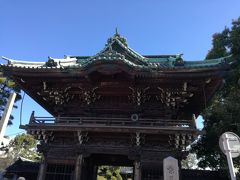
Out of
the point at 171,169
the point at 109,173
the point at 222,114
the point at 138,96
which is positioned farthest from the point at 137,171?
the point at 109,173

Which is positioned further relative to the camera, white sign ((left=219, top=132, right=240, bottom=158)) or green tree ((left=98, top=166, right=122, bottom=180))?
green tree ((left=98, top=166, right=122, bottom=180))

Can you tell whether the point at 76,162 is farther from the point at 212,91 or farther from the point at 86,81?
the point at 212,91

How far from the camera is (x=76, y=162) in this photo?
1233 cm

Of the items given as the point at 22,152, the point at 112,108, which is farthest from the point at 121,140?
the point at 22,152

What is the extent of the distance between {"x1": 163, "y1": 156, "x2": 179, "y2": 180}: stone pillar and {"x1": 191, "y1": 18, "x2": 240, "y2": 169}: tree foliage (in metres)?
5.63

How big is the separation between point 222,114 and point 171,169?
776 centimetres

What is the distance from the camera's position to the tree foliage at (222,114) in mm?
15766

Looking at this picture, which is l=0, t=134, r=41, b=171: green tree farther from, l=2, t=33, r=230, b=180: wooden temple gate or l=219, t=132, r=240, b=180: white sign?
l=219, t=132, r=240, b=180: white sign

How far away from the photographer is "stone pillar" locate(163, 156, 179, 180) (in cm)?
1027

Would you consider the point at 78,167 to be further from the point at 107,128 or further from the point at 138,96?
the point at 138,96

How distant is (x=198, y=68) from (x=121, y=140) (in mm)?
5078

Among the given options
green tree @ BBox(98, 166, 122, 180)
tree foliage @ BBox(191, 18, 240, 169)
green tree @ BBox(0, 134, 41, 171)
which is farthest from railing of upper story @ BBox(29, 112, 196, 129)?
green tree @ BBox(0, 134, 41, 171)

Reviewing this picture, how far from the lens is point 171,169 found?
1040 centimetres

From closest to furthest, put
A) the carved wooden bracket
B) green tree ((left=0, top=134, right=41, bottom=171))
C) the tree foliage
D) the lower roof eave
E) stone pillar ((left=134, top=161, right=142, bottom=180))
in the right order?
1. the lower roof eave
2. stone pillar ((left=134, top=161, right=142, bottom=180))
3. the carved wooden bracket
4. the tree foliage
5. green tree ((left=0, top=134, right=41, bottom=171))
